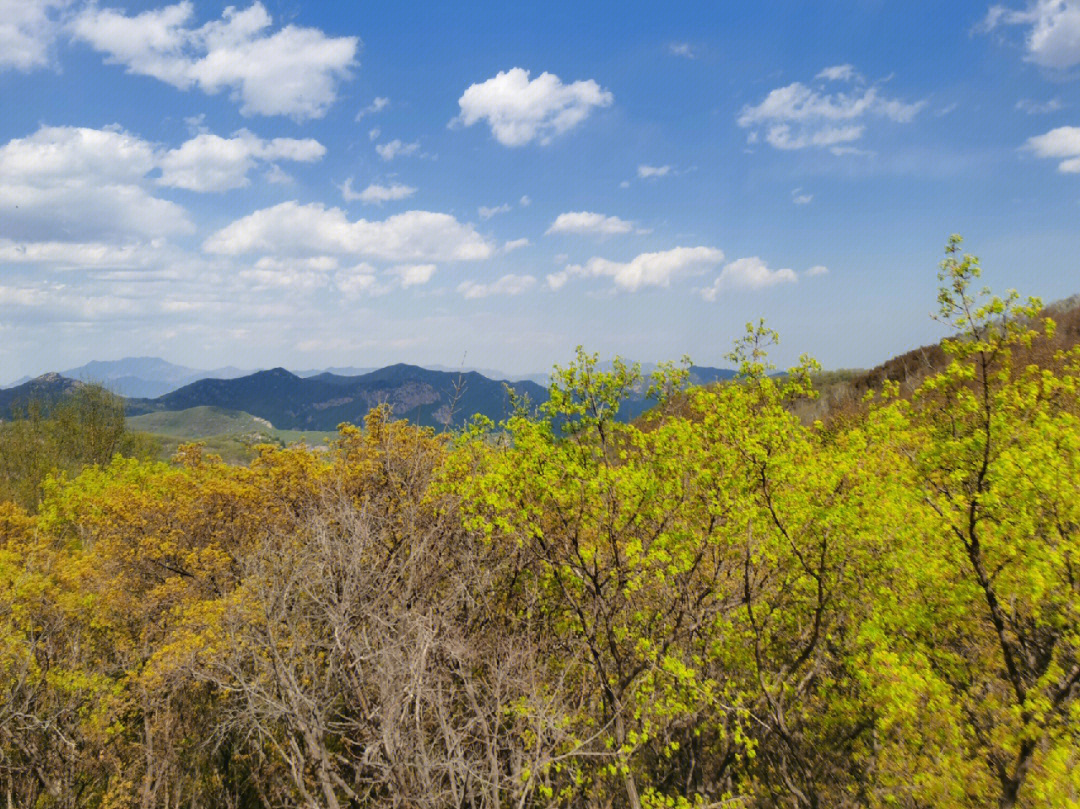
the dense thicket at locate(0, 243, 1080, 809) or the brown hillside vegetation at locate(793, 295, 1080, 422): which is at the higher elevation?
the brown hillside vegetation at locate(793, 295, 1080, 422)

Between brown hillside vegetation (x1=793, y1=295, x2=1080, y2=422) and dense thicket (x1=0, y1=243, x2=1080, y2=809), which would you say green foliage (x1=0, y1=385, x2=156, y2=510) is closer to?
dense thicket (x1=0, y1=243, x2=1080, y2=809)

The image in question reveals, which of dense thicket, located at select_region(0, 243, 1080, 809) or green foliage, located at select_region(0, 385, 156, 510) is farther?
green foliage, located at select_region(0, 385, 156, 510)

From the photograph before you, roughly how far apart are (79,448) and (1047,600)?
9944 centimetres

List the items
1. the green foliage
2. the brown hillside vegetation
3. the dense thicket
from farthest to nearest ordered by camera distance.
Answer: the green foliage
the brown hillside vegetation
the dense thicket

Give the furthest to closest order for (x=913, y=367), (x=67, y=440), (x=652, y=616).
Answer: (x=67, y=440)
(x=913, y=367)
(x=652, y=616)

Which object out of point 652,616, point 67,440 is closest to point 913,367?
point 652,616

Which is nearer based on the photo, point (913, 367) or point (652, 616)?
point (652, 616)

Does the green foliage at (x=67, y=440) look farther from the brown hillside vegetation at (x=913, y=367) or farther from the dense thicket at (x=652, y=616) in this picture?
the brown hillside vegetation at (x=913, y=367)

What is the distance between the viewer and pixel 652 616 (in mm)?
16219

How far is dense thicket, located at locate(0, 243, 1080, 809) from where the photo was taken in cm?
1106

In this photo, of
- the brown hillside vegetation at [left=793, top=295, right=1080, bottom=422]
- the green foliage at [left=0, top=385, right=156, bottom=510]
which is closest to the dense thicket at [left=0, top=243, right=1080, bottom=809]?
the brown hillside vegetation at [left=793, top=295, right=1080, bottom=422]

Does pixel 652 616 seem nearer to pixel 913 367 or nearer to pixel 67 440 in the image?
pixel 913 367

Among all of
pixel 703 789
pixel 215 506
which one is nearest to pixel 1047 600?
pixel 703 789

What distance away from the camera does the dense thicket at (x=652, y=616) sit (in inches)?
436
